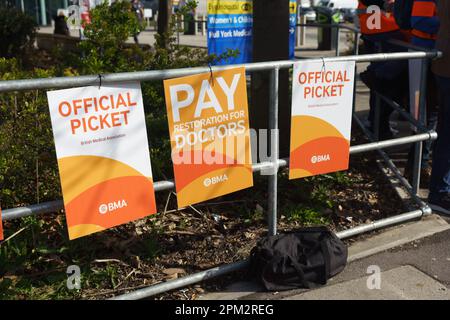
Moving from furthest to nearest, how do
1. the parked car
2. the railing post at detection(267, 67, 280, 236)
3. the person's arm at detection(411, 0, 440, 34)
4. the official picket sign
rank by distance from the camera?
the parked car → the official picket sign → the person's arm at detection(411, 0, 440, 34) → the railing post at detection(267, 67, 280, 236)

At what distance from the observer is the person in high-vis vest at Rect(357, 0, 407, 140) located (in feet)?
18.7

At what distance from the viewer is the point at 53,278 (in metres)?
3.60

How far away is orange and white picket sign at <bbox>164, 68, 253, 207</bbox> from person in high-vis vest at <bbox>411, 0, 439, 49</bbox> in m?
2.32

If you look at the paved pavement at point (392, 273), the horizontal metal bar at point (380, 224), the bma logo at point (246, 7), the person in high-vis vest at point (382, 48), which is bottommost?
the paved pavement at point (392, 273)

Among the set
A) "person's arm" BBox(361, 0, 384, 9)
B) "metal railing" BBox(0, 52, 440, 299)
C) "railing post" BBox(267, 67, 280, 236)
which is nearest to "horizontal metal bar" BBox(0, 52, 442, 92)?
"metal railing" BBox(0, 52, 440, 299)

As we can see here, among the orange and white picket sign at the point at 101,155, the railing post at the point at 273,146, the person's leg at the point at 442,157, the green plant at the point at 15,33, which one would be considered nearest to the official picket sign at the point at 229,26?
the person's leg at the point at 442,157

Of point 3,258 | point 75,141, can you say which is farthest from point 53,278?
point 75,141

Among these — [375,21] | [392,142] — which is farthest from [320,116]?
[375,21]

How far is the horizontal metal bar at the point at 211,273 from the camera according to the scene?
→ 3.38m

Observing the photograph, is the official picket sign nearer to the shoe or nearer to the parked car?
the shoe

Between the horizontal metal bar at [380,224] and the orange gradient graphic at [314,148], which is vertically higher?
the orange gradient graphic at [314,148]

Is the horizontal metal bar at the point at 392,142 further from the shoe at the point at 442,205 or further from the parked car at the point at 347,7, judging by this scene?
the parked car at the point at 347,7

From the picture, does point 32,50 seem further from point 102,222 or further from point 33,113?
point 102,222

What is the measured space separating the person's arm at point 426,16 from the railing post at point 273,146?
194 cm
